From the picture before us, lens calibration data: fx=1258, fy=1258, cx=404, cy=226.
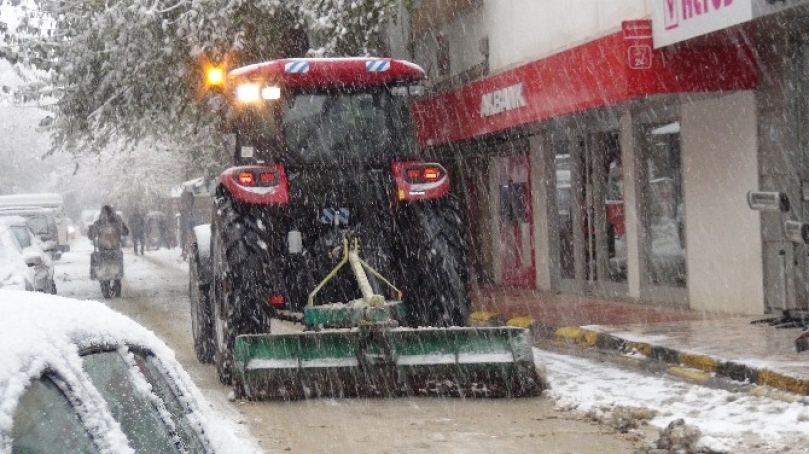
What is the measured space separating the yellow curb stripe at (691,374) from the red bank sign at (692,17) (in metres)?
3.38

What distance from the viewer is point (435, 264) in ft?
34.6

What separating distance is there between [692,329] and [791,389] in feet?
12.6

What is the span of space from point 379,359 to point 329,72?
2634mm

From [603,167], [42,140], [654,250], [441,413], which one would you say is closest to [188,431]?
[441,413]

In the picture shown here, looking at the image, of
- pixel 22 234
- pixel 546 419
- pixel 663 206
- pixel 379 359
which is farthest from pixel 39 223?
pixel 546 419

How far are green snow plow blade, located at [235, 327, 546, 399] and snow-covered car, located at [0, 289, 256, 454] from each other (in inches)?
227

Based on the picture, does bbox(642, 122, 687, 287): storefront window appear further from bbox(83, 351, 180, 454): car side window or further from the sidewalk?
bbox(83, 351, 180, 454): car side window

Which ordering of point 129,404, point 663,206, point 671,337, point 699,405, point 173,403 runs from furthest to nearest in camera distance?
point 663,206
point 671,337
point 699,405
point 173,403
point 129,404

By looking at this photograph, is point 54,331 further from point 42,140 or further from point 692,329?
point 42,140

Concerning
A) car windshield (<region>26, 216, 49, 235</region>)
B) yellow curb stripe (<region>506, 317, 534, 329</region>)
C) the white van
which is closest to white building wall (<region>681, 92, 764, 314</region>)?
yellow curb stripe (<region>506, 317, 534, 329</region>)

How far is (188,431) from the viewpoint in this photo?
3.38 metres

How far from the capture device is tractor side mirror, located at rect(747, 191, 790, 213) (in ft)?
38.9

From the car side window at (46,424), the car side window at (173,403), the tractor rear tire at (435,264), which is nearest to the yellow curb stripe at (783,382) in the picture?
the tractor rear tire at (435,264)

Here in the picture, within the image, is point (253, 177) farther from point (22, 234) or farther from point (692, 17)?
point (22, 234)
